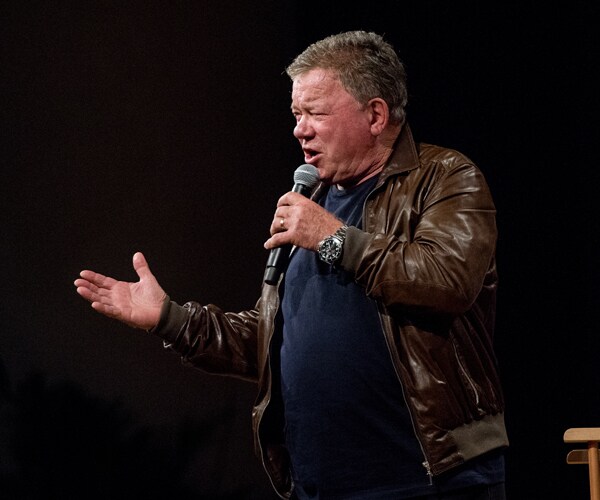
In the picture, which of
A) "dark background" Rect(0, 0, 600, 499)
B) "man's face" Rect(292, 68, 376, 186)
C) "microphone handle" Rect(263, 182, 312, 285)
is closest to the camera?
"microphone handle" Rect(263, 182, 312, 285)

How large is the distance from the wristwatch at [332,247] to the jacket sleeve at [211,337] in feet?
1.77

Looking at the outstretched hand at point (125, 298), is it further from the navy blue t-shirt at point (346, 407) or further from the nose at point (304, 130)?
the nose at point (304, 130)

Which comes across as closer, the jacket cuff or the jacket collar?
the jacket collar

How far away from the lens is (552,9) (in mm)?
3248

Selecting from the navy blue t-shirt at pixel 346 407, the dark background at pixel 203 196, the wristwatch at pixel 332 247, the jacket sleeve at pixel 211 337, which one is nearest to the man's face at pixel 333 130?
the navy blue t-shirt at pixel 346 407

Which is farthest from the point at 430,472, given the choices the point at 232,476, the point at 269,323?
the point at 232,476

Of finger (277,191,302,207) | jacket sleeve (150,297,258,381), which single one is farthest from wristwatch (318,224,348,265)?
jacket sleeve (150,297,258,381)

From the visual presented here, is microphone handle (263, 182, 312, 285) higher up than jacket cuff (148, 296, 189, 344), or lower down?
higher up

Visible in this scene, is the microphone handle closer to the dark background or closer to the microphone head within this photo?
the microphone head

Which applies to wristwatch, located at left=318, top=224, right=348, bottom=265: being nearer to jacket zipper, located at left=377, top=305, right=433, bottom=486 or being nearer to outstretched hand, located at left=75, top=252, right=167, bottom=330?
jacket zipper, located at left=377, top=305, right=433, bottom=486

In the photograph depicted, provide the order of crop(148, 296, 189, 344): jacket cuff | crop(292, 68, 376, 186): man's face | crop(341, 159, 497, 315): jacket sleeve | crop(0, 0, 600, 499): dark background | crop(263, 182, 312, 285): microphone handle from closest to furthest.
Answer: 1. crop(341, 159, 497, 315): jacket sleeve
2. crop(263, 182, 312, 285): microphone handle
3. crop(292, 68, 376, 186): man's face
4. crop(148, 296, 189, 344): jacket cuff
5. crop(0, 0, 600, 499): dark background

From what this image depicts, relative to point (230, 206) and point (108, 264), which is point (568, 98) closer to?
point (230, 206)

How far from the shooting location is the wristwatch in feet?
5.59

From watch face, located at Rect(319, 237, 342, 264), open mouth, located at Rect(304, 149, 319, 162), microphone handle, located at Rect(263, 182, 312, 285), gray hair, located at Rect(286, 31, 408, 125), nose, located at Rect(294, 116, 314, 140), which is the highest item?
gray hair, located at Rect(286, 31, 408, 125)
